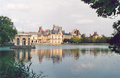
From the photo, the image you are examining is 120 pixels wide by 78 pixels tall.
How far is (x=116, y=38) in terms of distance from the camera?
46.7m

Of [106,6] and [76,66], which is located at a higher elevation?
[106,6]

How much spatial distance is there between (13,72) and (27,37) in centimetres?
5561

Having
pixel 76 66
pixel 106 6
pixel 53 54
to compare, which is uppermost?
pixel 106 6

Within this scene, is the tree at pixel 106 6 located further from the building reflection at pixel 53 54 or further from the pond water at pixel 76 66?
the building reflection at pixel 53 54

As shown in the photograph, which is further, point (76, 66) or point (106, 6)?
point (76, 66)

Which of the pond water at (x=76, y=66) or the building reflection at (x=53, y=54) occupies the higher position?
the pond water at (x=76, y=66)

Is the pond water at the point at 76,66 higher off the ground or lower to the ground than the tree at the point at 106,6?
lower

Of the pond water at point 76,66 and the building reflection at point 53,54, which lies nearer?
the pond water at point 76,66

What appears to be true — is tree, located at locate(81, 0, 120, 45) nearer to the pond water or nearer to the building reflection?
the pond water

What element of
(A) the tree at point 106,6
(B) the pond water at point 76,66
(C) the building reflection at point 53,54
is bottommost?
(C) the building reflection at point 53,54

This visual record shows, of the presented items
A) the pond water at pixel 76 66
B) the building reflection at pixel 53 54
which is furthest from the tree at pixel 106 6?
the building reflection at pixel 53 54

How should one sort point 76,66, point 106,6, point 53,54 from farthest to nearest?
point 53,54 → point 76,66 → point 106,6

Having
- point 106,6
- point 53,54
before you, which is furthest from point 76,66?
point 53,54

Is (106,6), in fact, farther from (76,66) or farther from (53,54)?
(53,54)
